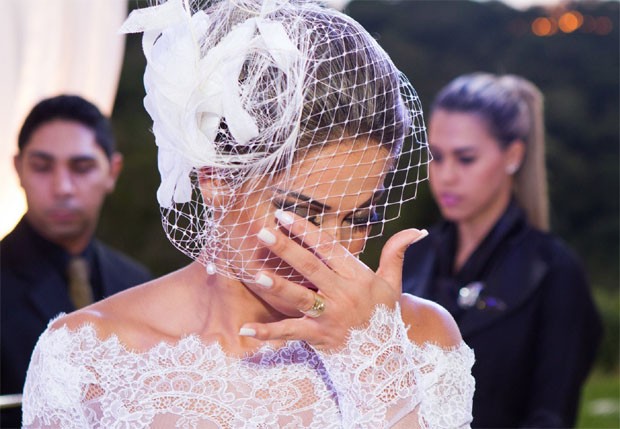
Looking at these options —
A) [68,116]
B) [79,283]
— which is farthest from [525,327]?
[68,116]

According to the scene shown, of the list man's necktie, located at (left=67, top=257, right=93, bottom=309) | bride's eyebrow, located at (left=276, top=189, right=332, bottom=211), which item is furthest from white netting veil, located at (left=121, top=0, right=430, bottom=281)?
man's necktie, located at (left=67, top=257, right=93, bottom=309)

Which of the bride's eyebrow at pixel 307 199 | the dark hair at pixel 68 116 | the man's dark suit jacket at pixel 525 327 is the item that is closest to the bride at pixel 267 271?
the bride's eyebrow at pixel 307 199

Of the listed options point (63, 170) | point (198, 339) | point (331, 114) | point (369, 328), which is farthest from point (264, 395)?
point (63, 170)

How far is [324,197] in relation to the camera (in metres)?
1.62

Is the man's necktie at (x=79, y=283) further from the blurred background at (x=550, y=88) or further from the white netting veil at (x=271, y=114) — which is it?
the blurred background at (x=550, y=88)

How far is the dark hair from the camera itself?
3312 mm

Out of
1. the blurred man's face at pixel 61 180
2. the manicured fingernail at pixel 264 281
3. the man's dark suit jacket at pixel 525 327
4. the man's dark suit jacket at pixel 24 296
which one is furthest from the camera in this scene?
the blurred man's face at pixel 61 180

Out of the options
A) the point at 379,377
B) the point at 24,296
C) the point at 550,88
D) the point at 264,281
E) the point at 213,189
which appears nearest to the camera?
the point at 264,281

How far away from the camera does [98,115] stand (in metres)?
3.40

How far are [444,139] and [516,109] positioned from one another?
0.31 meters

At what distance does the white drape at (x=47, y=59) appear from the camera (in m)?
3.45

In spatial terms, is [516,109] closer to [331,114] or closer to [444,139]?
[444,139]

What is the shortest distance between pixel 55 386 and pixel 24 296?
56.9 inches

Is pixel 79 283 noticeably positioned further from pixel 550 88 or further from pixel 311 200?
pixel 550 88
